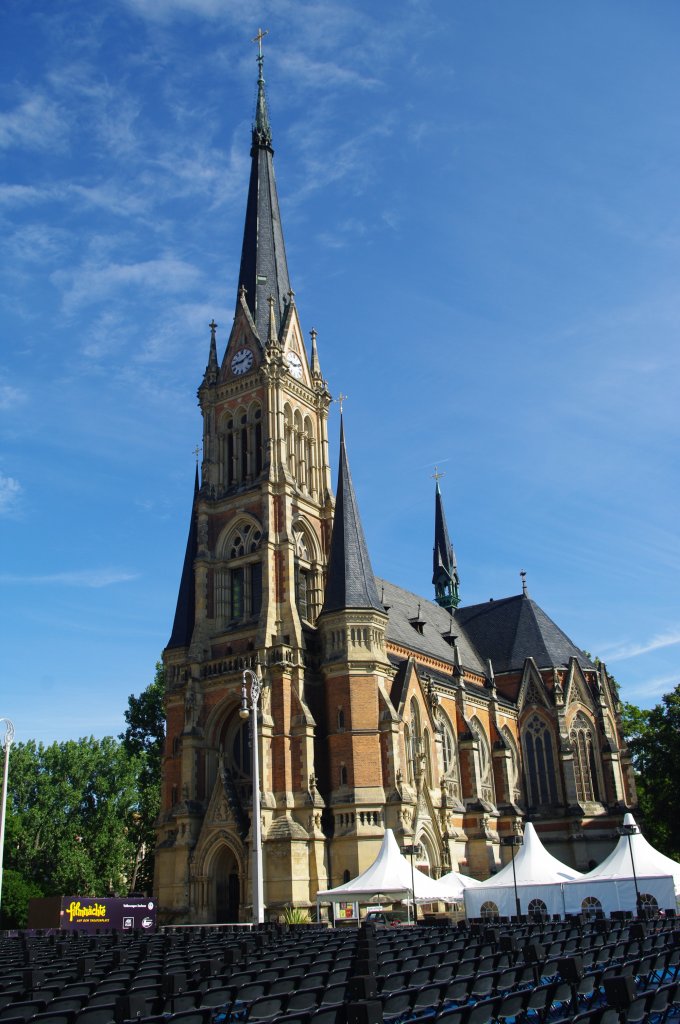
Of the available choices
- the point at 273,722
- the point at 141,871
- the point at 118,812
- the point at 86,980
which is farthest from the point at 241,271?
the point at 86,980

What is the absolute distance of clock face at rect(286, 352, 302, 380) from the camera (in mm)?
53938

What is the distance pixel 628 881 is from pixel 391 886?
7.80 m

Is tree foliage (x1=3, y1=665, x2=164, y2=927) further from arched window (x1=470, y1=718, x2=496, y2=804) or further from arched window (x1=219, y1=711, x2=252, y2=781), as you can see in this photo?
arched window (x1=470, y1=718, x2=496, y2=804)

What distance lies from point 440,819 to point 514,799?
12373 mm

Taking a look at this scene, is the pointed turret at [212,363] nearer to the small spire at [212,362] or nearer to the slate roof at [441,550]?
the small spire at [212,362]

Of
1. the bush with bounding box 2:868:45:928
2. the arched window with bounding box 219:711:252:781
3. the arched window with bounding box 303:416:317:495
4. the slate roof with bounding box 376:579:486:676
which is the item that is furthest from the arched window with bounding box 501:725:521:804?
the bush with bounding box 2:868:45:928

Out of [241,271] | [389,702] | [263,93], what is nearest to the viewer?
[389,702]

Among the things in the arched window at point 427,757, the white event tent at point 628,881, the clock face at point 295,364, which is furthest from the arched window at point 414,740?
the clock face at point 295,364

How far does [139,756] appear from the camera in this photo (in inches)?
2335

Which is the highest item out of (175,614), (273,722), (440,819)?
(175,614)

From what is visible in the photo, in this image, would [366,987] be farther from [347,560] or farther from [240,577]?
[240,577]

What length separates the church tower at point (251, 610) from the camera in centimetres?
4156

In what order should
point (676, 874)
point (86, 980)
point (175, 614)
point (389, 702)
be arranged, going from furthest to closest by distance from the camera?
point (175, 614), point (389, 702), point (676, 874), point (86, 980)

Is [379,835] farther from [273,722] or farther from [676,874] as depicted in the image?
[676,874]
